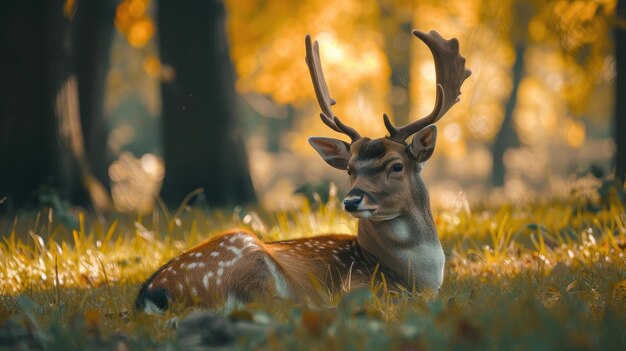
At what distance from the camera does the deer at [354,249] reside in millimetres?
4641

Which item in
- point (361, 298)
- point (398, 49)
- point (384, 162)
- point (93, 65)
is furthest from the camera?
point (398, 49)

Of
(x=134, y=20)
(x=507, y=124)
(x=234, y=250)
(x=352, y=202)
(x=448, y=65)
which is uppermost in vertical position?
(x=134, y=20)

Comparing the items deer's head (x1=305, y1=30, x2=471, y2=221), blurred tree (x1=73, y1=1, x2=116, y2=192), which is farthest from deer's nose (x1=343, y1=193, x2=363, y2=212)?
blurred tree (x1=73, y1=1, x2=116, y2=192)

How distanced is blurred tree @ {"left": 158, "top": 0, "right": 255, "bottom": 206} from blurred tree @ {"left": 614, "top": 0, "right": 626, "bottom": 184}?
14.1ft

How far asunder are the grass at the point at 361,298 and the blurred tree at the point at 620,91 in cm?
66

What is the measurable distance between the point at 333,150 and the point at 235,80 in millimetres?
5963

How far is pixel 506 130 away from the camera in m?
23.6

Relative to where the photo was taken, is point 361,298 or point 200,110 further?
point 200,110

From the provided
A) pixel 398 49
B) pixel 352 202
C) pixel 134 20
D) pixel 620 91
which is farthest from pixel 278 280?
pixel 398 49

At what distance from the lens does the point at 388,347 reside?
326 cm

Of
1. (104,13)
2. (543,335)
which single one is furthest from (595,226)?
(104,13)

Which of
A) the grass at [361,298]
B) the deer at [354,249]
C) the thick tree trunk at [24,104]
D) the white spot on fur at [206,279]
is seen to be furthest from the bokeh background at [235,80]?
the white spot on fur at [206,279]

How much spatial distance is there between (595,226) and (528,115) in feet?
79.9

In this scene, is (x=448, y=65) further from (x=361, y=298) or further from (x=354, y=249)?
(x=361, y=298)
